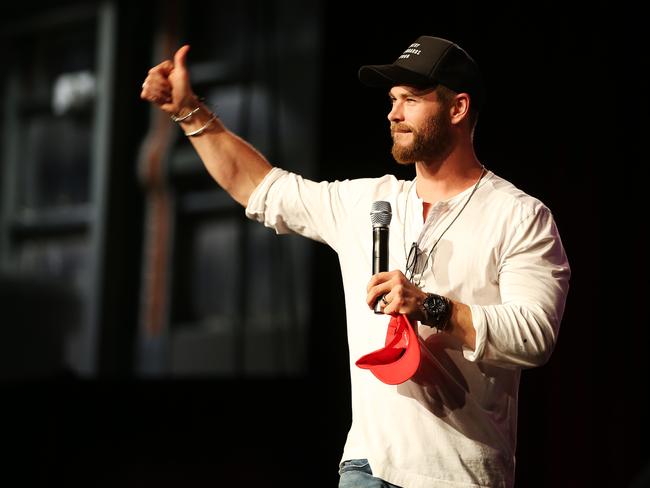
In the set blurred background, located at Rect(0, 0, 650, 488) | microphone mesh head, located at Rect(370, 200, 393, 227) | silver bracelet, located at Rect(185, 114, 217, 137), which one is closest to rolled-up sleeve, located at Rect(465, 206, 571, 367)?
microphone mesh head, located at Rect(370, 200, 393, 227)

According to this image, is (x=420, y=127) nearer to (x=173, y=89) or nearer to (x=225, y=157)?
(x=225, y=157)

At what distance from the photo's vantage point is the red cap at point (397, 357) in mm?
1915

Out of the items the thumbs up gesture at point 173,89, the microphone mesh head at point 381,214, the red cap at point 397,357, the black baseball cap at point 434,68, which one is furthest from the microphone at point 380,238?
the thumbs up gesture at point 173,89

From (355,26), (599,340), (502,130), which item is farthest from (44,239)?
(599,340)

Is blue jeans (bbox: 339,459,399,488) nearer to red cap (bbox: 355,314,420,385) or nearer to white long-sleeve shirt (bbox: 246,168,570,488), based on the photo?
white long-sleeve shirt (bbox: 246,168,570,488)

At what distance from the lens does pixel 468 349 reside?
1901 millimetres

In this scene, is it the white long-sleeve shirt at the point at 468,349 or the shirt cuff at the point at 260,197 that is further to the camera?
the shirt cuff at the point at 260,197

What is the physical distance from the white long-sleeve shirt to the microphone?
0.22 meters

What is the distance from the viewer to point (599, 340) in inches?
138

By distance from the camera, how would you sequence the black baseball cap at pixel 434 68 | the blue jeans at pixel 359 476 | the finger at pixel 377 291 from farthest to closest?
the black baseball cap at pixel 434 68
the blue jeans at pixel 359 476
the finger at pixel 377 291

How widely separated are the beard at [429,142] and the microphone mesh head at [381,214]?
0.31 metres

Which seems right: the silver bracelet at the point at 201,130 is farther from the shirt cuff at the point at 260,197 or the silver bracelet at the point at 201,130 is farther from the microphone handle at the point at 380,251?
the microphone handle at the point at 380,251

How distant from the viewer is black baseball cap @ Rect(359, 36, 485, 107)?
2156mm

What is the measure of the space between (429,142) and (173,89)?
0.68 metres
